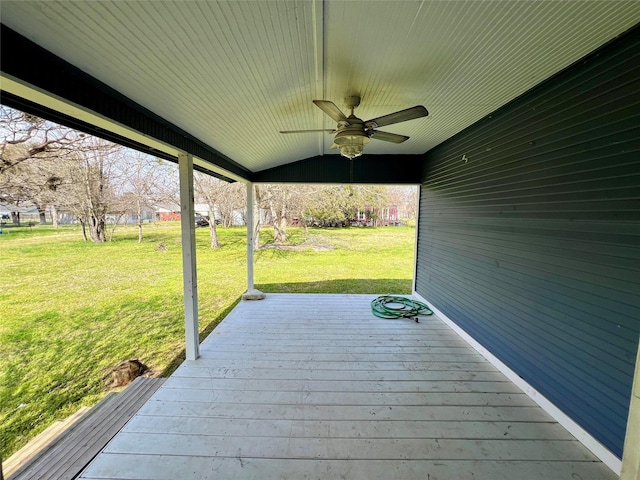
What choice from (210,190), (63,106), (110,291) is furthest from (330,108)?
(210,190)

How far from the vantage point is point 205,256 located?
10148mm

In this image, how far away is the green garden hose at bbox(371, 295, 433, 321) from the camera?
421 cm

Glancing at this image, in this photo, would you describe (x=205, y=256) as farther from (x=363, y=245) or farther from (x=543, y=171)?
(x=543, y=171)

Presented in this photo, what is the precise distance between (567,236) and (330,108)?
82.9 inches

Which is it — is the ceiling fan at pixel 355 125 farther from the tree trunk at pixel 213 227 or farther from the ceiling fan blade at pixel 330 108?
the tree trunk at pixel 213 227

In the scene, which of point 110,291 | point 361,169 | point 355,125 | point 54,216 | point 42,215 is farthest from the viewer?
point 54,216

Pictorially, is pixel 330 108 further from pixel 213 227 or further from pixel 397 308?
pixel 213 227

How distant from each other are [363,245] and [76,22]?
11.6 m

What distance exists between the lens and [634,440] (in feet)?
4.31

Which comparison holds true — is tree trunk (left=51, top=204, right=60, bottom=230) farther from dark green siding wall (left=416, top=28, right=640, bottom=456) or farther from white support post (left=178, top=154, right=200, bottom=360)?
dark green siding wall (left=416, top=28, right=640, bottom=456)

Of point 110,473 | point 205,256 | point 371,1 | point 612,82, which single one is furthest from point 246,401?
point 205,256

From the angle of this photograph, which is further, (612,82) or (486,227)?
(486,227)

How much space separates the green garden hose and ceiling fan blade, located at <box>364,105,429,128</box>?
2.96m

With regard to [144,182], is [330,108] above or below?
below
